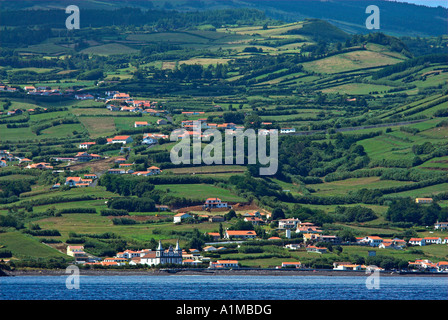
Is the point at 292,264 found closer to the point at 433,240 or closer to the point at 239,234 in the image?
the point at 239,234

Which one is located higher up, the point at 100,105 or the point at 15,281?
the point at 100,105

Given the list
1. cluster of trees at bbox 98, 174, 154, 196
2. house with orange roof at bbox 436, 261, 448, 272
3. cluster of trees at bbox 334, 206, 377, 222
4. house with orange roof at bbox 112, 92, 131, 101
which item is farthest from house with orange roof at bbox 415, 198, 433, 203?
house with orange roof at bbox 112, 92, 131, 101

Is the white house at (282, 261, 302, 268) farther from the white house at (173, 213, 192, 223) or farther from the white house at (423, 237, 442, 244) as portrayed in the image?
the white house at (423, 237, 442, 244)

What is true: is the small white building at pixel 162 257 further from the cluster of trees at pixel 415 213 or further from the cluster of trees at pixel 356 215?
the cluster of trees at pixel 415 213
